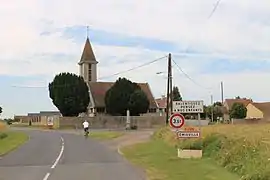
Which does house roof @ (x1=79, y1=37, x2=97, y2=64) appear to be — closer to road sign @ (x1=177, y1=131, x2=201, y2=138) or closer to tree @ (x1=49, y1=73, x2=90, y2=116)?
tree @ (x1=49, y1=73, x2=90, y2=116)

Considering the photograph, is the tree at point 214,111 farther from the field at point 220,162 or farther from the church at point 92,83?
the field at point 220,162

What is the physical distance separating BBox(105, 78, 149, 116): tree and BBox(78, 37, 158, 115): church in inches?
332

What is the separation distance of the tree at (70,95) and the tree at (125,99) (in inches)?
179

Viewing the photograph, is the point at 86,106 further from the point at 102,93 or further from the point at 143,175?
the point at 143,175

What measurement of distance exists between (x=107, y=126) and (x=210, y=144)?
214ft

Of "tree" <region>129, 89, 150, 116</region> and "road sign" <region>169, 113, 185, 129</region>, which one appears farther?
"tree" <region>129, 89, 150, 116</region>

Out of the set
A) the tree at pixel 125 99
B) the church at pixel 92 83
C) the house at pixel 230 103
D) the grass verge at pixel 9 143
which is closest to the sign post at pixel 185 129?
the grass verge at pixel 9 143

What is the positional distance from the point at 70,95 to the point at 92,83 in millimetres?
14786

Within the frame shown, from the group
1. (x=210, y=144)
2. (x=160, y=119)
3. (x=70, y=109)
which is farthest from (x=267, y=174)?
(x=70, y=109)

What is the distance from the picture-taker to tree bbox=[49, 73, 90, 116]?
319 feet

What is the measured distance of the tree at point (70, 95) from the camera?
319 ft

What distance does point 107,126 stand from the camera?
90312mm

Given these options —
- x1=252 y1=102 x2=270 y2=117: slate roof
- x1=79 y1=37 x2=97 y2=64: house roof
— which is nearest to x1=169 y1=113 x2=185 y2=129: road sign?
x1=79 y1=37 x2=97 y2=64: house roof

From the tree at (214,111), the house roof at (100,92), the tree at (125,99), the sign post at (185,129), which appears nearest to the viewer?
the sign post at (185,129)
